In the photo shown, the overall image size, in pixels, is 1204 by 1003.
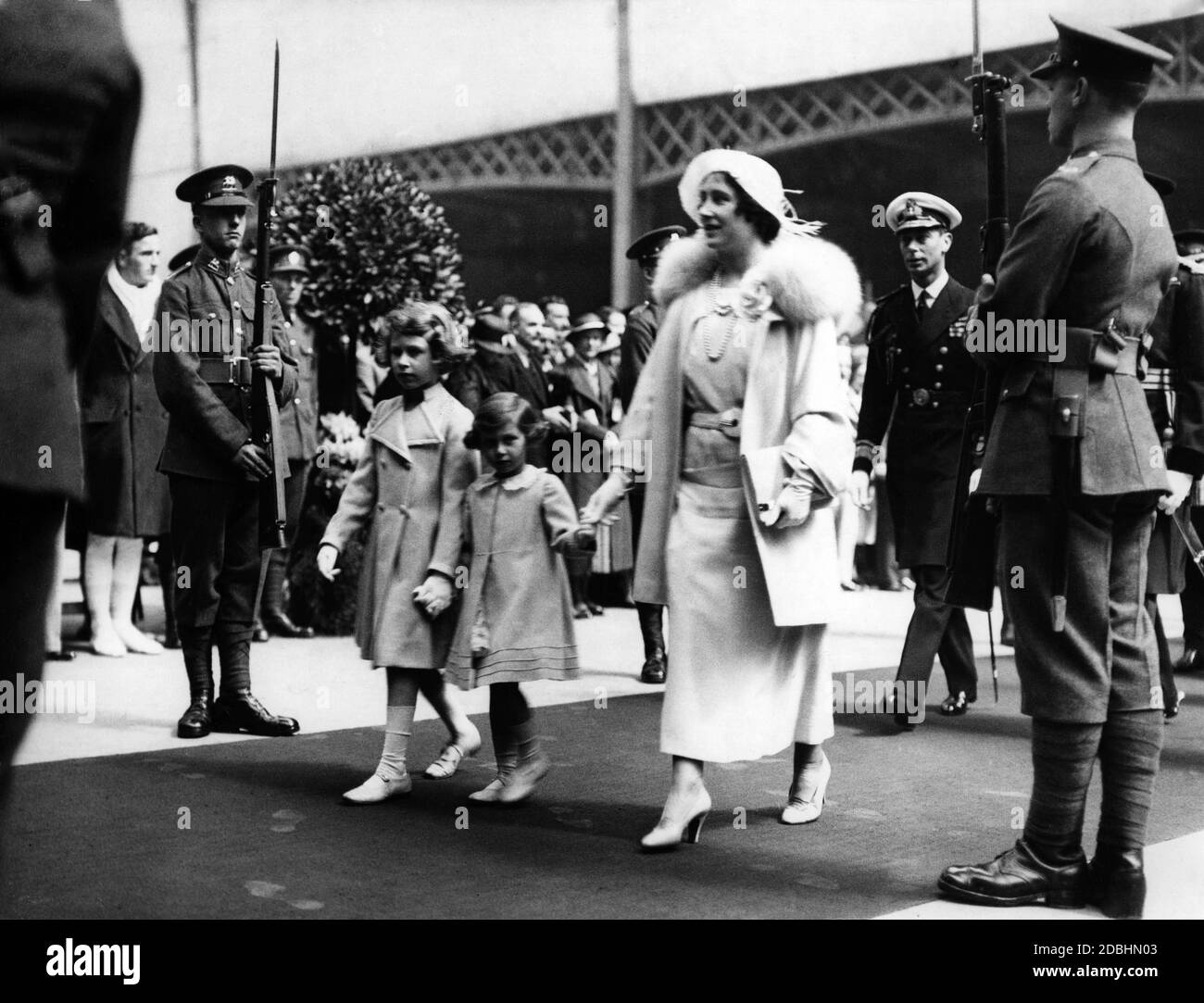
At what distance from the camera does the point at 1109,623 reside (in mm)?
3902

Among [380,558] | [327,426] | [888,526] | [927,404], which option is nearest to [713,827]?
[380,558]

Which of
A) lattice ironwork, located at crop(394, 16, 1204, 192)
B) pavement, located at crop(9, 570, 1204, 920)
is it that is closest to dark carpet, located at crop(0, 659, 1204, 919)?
pavement, located at crop(9, 570, 1204, 920)

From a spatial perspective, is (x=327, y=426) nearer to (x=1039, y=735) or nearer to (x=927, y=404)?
(x=927, y=404)

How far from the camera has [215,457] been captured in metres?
6.17

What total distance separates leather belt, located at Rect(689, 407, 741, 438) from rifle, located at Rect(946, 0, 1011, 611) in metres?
0.71

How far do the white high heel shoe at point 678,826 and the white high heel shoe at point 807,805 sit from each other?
0.34m

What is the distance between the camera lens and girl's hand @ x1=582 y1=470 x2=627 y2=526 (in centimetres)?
460

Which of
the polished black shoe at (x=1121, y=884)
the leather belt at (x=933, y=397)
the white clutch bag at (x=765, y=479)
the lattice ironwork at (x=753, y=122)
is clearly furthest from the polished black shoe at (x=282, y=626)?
the polished black shoe at (x=1121, y=884)

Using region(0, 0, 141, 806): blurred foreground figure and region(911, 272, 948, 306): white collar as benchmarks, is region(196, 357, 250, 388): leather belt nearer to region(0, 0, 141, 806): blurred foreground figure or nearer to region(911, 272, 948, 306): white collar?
region(911, 272, 948, 306): white collar

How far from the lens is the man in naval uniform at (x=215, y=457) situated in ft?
20.1

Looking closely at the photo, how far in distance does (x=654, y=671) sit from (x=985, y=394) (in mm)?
3683

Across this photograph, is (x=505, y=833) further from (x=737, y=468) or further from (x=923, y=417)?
(x=923, y=417)

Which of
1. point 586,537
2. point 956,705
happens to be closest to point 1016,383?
point 586,537

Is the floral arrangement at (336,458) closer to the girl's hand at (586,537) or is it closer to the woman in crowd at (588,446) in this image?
the woman in crowd at (588,446)
